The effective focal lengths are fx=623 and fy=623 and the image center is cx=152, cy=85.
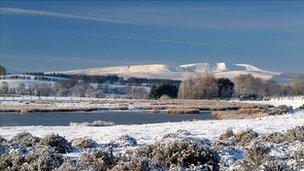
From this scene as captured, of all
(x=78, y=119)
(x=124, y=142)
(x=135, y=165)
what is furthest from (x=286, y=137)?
(x=78, y=119)

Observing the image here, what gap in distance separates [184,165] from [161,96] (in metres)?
148

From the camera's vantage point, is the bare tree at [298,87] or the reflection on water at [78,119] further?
the bare tree at [298,87]

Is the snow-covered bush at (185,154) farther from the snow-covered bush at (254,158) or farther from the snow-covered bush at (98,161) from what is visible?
the snow-covered bush at (98,161)

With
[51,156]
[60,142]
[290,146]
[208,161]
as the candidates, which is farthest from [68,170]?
[290,146]

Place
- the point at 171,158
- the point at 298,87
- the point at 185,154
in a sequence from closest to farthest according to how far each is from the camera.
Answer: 1. the point at 185,154
2. the point at 171,158
3. the point at 298,87

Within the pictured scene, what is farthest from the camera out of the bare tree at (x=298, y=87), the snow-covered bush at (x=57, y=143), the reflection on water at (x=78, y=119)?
the bare tree at (x=298, y=87)

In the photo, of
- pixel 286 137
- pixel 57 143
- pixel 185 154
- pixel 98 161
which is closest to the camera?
pixel 98 161

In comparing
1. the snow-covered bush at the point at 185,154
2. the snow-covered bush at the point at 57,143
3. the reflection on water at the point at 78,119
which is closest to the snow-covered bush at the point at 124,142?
the snow-covered bush at the point at 57,143

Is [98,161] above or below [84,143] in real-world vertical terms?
above

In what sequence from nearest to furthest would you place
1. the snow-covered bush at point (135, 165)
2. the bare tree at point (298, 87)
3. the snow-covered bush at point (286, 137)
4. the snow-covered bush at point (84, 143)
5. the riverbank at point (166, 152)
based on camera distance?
the snow-covered bush at point (135, 165) → the riverbank at point (166, 152) → the snow-covered bush at point (286, 137) → the snow-covered bush at point (84, 143) → the bare tree at point (298, 87)

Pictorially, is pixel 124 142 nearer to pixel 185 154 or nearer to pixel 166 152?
pixel 166 152

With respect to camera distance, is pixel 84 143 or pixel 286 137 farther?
pixel 84 143

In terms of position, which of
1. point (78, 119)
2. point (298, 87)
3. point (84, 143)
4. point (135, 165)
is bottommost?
point (78, 119)

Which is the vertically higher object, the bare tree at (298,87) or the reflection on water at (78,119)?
the bare tree at (298,87)
